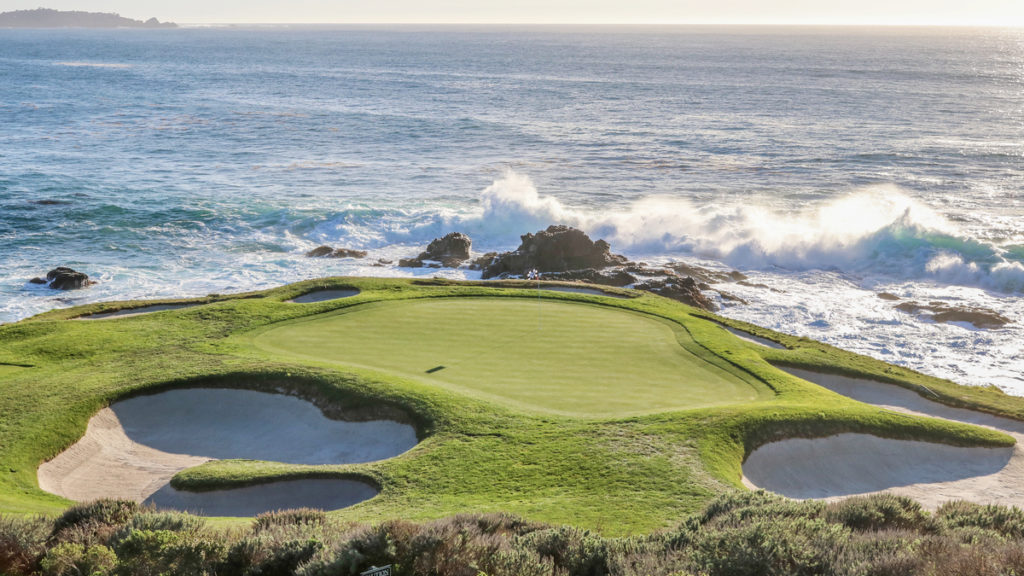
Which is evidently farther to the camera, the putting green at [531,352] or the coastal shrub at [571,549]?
the putting green at [531,352]

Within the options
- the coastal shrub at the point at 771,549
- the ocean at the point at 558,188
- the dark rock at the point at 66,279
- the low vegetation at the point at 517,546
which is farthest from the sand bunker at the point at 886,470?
the dark rock at the point at 66,279

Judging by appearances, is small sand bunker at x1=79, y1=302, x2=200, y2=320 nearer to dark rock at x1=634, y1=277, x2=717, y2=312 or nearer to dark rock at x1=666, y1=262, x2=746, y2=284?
dark rock at x1=634, y1=277, x2=717, y2=312

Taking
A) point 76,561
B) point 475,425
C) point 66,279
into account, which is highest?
point 76,561

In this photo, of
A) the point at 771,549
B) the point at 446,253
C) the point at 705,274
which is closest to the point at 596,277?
the point at 705,274

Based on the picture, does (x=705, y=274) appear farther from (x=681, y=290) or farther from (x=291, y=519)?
(x=291, y=519)

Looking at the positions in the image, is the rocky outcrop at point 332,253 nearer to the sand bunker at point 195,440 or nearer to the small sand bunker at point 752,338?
the small sand bunker at point 752,338

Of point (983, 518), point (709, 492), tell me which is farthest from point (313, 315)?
point (983, 518)
